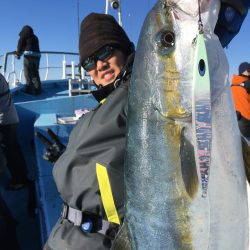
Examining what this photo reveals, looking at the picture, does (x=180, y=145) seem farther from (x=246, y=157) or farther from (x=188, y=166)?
(x=246, y=157)

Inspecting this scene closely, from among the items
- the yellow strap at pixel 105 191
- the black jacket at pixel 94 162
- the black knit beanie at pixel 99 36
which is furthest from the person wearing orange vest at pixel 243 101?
the yellow strap at pixel 105 191


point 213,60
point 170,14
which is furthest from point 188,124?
point 170,14

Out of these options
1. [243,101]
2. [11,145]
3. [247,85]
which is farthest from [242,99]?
[11,145]

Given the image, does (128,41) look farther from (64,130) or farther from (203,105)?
(64,130)

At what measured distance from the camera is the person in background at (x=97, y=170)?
5.80 feet

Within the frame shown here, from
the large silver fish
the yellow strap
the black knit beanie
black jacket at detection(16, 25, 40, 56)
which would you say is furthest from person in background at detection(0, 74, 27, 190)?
the large silver fish

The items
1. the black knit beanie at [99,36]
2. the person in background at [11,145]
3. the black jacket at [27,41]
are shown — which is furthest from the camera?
the black jacket at [27,41]

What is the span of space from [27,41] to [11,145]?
4332mm

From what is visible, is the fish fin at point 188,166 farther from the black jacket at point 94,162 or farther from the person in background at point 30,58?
the person in background at point 30,58

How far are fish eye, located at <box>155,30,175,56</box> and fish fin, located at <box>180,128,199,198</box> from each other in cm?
27

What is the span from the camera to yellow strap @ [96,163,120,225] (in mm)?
1758

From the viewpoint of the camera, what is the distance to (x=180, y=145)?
1.28 metres

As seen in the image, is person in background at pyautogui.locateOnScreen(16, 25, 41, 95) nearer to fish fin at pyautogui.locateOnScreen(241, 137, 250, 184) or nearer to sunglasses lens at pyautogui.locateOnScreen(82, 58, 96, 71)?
sunglasses lens at pyautogui.locateOnScreen(82, 58, 96, 71)

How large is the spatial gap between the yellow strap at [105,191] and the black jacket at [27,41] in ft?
25.0
